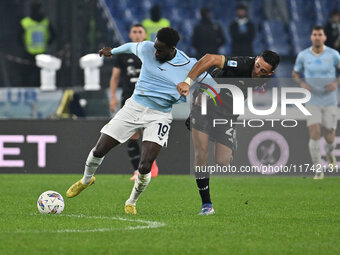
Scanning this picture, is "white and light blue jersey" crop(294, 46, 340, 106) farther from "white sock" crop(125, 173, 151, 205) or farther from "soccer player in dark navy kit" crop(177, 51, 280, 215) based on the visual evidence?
"white sock" crop(125, 173, 151, 205)

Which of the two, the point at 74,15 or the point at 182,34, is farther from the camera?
the point at 182,34

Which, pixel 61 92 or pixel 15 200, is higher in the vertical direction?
pixel 61 92

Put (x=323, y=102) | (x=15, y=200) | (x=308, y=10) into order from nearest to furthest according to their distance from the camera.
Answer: (x=15, y=200) → (x=323, y=102) → (x=308, y=10)

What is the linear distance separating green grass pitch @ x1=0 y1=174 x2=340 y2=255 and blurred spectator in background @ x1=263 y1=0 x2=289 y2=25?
20.9ft

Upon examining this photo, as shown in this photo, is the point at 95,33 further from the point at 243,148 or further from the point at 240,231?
the point at 240,231

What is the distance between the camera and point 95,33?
16.0 meters

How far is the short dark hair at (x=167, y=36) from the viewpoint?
791 centimetres

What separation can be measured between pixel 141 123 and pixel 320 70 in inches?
223

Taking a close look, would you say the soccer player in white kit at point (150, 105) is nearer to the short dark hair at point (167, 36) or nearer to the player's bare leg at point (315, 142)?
the short dark hair at point (167, 36)

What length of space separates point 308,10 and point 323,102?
212 inches

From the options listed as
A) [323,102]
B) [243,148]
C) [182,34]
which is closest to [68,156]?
[243,148]

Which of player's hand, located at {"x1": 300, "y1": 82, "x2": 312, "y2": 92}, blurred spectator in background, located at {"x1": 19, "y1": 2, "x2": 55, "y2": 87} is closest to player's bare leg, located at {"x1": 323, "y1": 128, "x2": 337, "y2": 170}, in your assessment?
player's hand, located at {"x1": 300, "y1": 82, "x2": 312, "y2": 92}

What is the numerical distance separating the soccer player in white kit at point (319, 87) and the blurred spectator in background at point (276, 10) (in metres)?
4.68

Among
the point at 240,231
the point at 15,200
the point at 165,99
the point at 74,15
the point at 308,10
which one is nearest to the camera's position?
the point at 240,231
